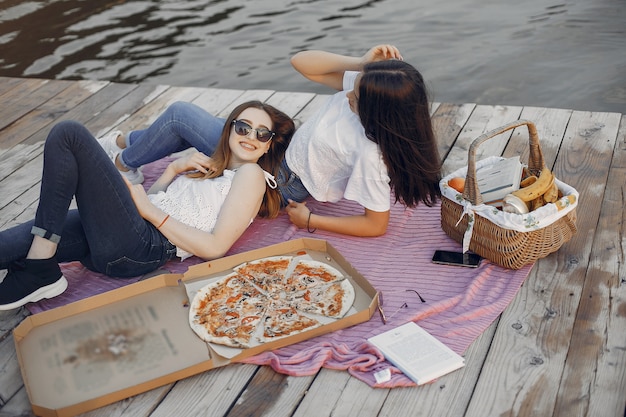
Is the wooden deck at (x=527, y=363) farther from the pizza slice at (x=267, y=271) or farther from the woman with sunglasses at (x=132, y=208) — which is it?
the pizza slice at (x=267, y=271)

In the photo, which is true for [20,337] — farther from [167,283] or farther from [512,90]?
[512,90]

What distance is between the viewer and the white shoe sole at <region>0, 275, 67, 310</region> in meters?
3.22

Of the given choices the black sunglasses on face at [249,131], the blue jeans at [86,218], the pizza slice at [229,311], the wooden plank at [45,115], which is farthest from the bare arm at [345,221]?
the wooden plank at [45,115]

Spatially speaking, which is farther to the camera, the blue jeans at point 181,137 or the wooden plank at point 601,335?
the blue jeans at point 181,137

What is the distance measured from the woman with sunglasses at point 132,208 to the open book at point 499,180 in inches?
38.9

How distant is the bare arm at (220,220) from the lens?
3361 millimetres

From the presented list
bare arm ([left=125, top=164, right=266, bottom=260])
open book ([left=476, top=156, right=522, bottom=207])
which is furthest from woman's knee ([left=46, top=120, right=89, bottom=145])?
open book ([left=476, top=156, right=522, bottom=207])

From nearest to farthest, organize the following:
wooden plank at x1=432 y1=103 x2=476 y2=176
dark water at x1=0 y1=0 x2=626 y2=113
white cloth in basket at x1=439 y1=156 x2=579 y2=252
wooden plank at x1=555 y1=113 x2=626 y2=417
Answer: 1. wooden plank at x1=555 y1=113 x2=626 y2=417
2. white cloth in basket at x1=439 y1=156 x2=579 y2=252
3. wooden plank at x1=432 y1=103 x2=476 y2=176
4. dark water at x1=0 y1=0 x2=626 y2=113

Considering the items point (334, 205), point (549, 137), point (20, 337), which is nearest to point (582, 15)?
point (549, 137)

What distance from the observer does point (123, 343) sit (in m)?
2.96

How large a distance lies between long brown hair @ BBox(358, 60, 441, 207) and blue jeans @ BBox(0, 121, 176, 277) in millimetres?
1092

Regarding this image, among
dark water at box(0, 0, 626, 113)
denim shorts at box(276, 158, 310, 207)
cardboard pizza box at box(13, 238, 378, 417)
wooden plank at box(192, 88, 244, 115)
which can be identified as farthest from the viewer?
dark water at box(0, 0, 626, 113)

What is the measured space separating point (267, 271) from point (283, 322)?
38 cm

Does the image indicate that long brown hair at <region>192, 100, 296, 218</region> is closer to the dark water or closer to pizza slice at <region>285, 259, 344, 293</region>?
pizza slice at <region>285, 259, 344, 293</region>
